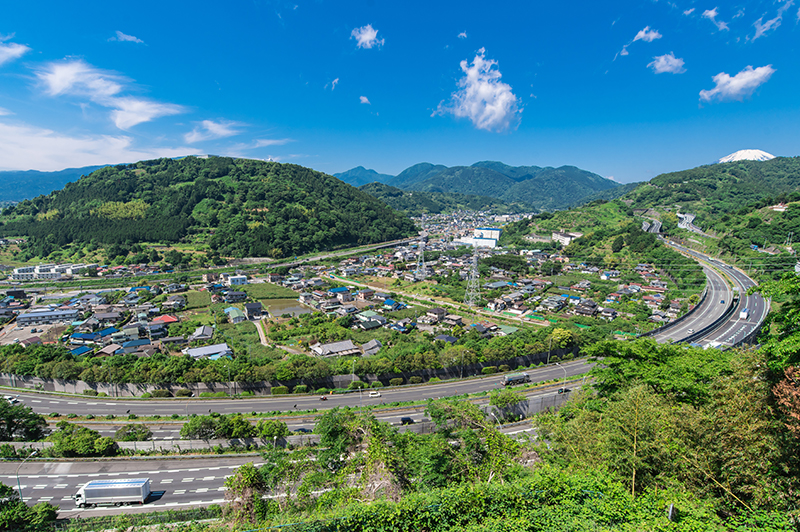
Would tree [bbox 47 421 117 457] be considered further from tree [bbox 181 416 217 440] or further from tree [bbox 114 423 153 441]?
tree [bbox 181 416 217 440]

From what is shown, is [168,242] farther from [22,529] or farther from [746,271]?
[746,271]

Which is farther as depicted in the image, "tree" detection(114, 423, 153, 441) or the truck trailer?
the truck trailer

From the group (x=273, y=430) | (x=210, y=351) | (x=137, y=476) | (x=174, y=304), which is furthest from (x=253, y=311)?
(x=273, y=430)

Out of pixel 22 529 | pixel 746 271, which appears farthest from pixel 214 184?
pixel 746 271

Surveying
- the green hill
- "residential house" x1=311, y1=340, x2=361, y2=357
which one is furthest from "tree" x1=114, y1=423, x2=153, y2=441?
the green hill

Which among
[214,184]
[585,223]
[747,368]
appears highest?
[214,184]

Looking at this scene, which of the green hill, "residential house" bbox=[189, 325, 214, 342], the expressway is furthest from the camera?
the green hill

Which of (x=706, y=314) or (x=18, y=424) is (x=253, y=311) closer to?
(x=18, y=424)
